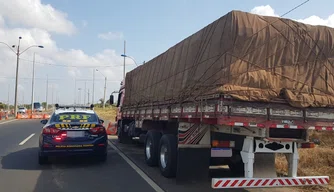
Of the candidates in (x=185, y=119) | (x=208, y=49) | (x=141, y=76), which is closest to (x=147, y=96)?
(x=141, y=76)

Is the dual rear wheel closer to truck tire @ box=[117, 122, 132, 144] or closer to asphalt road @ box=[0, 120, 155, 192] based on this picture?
asphalt road @ box=[0, 120, 155, 192]

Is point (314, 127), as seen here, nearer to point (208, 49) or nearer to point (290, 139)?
point (290, 139)

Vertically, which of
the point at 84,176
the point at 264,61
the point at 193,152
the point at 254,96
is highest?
the point at 264,61

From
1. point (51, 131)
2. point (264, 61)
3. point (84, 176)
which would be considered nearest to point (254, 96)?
point (264, 61)

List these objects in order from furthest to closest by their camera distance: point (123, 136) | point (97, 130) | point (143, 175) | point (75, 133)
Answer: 1. point (123, 136)
2. point (97, 130)
3. point (75, 133)
4. point (143, 175)

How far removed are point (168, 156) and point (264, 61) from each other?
3.03 meters

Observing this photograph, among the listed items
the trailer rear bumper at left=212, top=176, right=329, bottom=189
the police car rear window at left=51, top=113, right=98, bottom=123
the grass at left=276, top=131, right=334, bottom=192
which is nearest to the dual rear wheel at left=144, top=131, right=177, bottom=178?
the police car rear window at left=51, top=113, right=98, bottom=123

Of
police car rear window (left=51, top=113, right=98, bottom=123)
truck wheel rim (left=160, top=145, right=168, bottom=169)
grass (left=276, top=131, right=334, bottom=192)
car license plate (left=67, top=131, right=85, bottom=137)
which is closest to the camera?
truck wheel rim (left=160, top=145, right=168, bottom=169)

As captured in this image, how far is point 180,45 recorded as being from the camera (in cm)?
833

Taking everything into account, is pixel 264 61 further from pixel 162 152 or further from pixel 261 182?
pixel 162 152

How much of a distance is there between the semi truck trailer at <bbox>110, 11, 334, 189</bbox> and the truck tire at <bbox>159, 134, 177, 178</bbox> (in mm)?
303

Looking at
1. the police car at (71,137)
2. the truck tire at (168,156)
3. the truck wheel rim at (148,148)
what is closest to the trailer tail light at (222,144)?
the truck tire at (168,156)

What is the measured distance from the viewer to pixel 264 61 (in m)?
6.21

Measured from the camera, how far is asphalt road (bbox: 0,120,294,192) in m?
7.04
